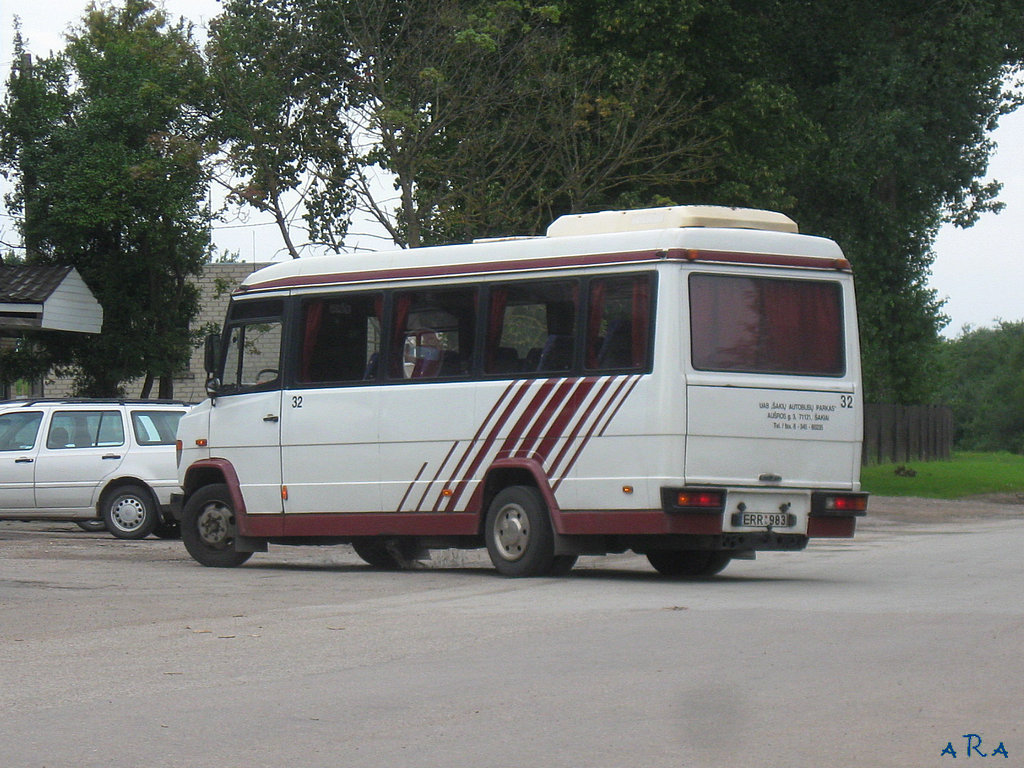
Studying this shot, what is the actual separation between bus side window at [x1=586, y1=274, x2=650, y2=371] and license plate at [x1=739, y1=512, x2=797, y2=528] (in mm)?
1453

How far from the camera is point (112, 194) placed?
31984 millimetres

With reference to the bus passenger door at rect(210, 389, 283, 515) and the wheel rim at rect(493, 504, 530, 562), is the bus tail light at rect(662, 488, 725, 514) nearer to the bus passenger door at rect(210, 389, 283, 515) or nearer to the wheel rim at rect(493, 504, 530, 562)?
the wheel rim at rect(493, 504, 530, 562)

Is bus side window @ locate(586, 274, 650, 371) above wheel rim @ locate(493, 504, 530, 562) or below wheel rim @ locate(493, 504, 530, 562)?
above

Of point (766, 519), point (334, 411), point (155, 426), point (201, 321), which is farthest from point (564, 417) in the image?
point (201, 321)

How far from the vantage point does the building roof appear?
28.6 meters

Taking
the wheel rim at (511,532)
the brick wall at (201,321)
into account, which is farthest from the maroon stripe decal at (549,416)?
the brick wall at (201,321)

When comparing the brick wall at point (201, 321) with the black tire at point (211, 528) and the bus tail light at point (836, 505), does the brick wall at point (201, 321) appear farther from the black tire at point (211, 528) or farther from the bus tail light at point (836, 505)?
the bus tail light at point (836, 505)

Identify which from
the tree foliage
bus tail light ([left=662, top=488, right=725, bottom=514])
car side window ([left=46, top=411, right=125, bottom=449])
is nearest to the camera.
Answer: bus tail light ([left=662, top=488, right=725, bottom=514])

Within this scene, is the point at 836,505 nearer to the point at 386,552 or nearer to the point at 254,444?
the point at 386,552

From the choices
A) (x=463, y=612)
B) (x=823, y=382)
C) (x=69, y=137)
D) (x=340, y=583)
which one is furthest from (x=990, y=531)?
(x=69, y=137)

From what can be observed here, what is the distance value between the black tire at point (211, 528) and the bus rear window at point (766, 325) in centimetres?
531

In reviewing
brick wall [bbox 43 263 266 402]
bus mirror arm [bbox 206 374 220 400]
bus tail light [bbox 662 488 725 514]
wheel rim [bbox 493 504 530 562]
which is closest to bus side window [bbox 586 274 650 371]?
bus tail light [bbox 662 488 725 514]

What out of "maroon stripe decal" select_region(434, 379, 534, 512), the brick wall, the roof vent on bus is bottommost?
"maroon stripe decal" select_region(434, 379, 534, 512)

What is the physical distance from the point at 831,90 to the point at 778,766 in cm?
2906
